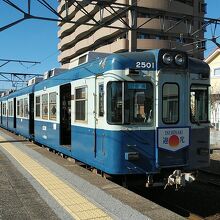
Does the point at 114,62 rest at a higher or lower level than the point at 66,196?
higher

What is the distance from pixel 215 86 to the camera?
120 feet

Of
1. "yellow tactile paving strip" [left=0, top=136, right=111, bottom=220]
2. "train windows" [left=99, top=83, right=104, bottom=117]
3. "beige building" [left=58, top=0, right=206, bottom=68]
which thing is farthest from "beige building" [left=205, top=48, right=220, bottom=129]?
"train windows" [left=99, top=83, right=104, bottom=117]

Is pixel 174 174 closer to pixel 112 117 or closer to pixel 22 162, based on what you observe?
pixel 112 117

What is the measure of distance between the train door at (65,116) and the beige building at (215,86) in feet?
68.1

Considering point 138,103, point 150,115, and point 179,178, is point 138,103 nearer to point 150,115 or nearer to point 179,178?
point 150,115

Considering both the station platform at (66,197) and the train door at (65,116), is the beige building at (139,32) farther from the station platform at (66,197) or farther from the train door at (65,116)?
the station platform at (66,197)

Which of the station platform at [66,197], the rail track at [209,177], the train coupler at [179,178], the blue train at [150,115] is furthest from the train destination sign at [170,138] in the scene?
the rail track at [209,177]

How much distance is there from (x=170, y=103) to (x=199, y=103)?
0.89 m

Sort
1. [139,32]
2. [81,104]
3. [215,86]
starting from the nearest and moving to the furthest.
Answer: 1. [81,104]
2. [215,86]
3. [139,32]

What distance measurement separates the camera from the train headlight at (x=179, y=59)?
28.8 feet

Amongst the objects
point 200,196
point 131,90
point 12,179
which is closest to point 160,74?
point 131,90

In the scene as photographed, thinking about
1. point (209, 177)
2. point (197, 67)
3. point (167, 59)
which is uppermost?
point (167, 59)

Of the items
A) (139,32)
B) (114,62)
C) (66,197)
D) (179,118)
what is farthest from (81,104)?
(139,32)

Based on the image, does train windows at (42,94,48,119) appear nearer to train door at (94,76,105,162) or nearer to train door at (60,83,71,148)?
train door at (60,83,71,148)
